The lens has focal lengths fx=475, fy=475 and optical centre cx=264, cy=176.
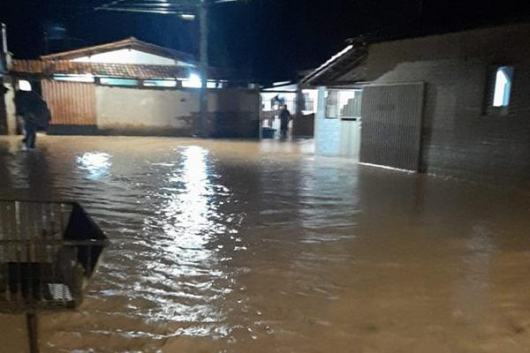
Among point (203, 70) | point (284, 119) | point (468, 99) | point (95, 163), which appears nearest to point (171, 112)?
point (203, 70)

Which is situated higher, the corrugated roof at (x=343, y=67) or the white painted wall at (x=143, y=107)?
the corrugated roof at (x=343, y=67)

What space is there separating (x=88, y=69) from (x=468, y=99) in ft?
61.9

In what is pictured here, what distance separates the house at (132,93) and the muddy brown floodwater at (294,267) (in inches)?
522

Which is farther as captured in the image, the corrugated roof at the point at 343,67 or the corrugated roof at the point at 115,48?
the corrugated roof at the point at 115,48

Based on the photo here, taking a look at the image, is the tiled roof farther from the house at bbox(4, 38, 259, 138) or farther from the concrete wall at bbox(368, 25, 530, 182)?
the concrete wall at bbox(368, 25, 530, 182)

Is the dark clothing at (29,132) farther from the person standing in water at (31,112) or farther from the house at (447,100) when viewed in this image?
the house at (447,100)

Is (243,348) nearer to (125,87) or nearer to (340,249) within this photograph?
(340,249)

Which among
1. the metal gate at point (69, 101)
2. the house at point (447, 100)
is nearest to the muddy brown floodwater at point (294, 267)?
the house at point (447, 100)

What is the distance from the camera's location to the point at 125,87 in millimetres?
23859

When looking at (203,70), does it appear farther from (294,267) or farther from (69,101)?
(294,267)

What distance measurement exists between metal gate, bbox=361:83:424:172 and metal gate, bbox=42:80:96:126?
49.2 ft

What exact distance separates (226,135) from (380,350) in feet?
73.5

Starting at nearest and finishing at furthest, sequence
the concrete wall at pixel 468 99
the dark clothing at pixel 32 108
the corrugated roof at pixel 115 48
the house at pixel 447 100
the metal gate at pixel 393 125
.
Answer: the concrete wall at pixel 468 99 → the house at pixel 447 100 → the metal gate at pixel 393 125 → the dark clothing at pixel 32 108 → the corrugated roof at pixel 115 48

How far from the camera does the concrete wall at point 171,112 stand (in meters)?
23.9
